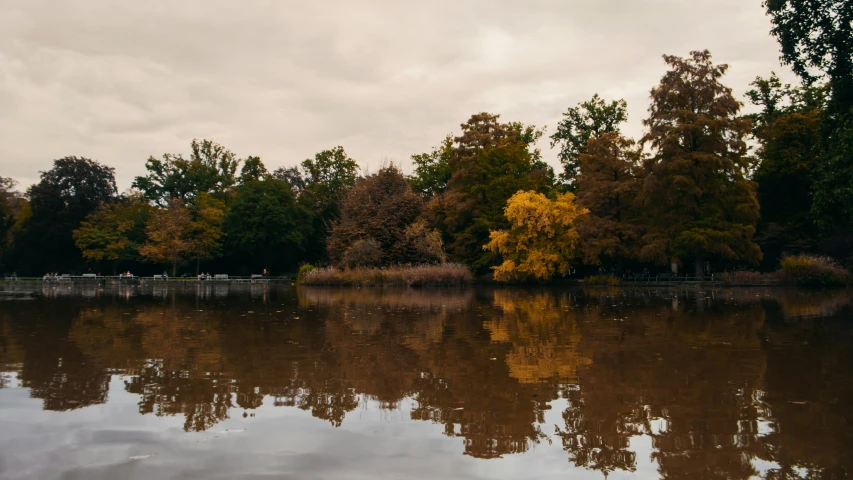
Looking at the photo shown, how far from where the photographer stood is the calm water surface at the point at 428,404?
4527 mm

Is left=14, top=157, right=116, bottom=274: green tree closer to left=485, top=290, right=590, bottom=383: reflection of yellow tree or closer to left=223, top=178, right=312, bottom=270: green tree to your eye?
left=223, top=178, right=312, bottom=270: green tree

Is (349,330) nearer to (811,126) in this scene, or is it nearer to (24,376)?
(24,376)

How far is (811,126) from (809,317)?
104ft

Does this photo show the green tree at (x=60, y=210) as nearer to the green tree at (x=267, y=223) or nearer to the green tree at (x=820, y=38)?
the green tree at (x=267, y=223)

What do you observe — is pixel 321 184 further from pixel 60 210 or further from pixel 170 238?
pixel 60 210

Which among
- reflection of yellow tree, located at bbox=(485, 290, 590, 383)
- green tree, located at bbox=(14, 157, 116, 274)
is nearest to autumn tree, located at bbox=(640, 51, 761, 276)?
reflection of yellow tree, located at bbox=(485, 290, 590, 383)

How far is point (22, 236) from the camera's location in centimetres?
6331

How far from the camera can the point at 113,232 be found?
2458 inches

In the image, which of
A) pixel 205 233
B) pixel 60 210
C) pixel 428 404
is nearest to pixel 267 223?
pixel 205 233

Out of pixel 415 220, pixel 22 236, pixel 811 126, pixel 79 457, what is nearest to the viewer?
pixel 79 457

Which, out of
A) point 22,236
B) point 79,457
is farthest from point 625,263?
point 22,236

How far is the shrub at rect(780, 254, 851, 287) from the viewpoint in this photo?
33.1 metres

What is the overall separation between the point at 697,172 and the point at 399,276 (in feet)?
67.1

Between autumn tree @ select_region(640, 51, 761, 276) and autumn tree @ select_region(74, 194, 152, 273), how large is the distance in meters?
50.6
